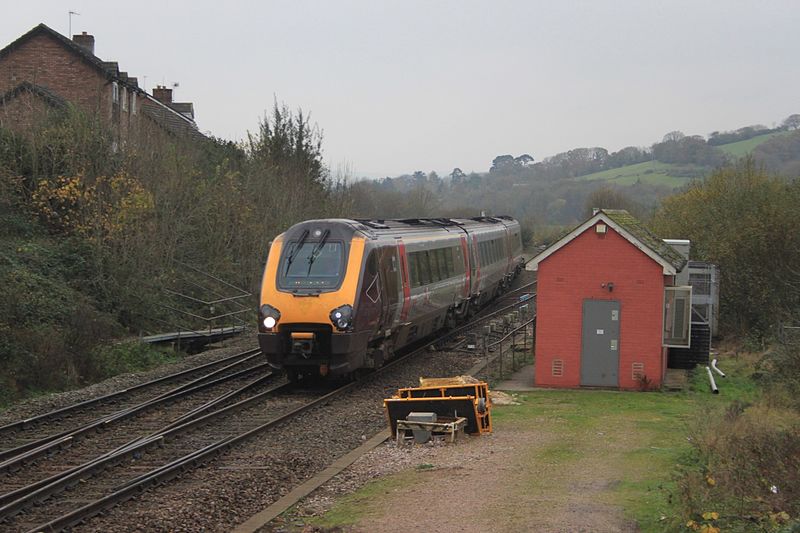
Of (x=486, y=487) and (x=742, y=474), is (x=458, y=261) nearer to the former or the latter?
(x=486, y=487)

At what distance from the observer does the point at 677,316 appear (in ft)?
62.7

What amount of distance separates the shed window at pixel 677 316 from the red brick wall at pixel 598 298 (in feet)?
2.00

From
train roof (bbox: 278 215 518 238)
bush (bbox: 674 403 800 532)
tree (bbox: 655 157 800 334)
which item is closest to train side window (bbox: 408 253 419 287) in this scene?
train roof (bbox: 278 215 518 238)

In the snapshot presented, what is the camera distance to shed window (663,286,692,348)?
18.6 meters

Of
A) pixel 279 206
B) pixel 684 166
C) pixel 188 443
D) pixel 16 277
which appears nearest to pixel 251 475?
pixel 188 443

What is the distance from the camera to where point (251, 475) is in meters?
11.3

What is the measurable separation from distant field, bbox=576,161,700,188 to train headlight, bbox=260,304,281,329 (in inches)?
3778

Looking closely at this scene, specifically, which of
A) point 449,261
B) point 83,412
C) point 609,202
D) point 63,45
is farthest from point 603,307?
point 609,202

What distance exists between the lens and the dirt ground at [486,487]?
9133 millimetres

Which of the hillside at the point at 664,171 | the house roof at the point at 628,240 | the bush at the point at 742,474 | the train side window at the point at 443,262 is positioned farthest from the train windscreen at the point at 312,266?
the hillside at the point at 664,171

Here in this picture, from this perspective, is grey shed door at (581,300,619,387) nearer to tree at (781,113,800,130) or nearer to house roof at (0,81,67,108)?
house roof at (0,81,67,108)

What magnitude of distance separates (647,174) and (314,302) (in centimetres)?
11080

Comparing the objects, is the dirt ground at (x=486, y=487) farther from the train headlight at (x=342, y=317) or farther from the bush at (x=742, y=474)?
the train headlight at (x=342, y=317)

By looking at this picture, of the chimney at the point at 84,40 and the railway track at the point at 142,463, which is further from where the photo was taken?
the chimney at the point at 84,40
